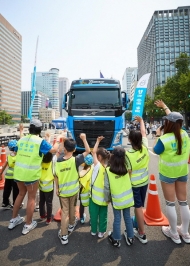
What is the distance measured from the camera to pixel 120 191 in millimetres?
2539

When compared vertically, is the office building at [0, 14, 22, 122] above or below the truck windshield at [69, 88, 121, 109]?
above

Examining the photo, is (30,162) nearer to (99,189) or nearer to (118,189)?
(99,189)

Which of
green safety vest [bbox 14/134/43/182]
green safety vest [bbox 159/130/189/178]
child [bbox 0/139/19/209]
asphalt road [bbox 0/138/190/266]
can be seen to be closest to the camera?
asphalt road [bbox 0/138/190/266]

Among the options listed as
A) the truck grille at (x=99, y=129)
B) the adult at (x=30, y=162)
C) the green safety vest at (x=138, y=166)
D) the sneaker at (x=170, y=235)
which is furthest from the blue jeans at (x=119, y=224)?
the truck grille at (x=99, y=129)

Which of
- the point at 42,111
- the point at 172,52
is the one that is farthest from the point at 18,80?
the point at 172,52

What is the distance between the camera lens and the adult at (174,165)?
8.71 ft

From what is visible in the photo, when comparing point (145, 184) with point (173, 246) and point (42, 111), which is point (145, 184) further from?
point (42, 111)

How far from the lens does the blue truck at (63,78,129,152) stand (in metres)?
7.49

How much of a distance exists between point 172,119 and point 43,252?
9.23 feet

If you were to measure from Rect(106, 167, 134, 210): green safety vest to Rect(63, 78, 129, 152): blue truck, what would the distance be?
193 inches

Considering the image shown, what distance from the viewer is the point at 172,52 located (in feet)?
282

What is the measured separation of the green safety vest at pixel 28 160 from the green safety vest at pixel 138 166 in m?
1.56

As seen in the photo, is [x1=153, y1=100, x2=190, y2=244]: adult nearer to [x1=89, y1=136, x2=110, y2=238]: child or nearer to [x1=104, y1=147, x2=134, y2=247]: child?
[x1=104, y1=147, x2=134, y2=247]: child

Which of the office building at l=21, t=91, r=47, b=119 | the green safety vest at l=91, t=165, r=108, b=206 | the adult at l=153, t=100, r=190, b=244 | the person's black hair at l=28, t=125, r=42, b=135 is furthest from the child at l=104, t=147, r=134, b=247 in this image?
the office building at l=21, t=91, r=47, b=119
